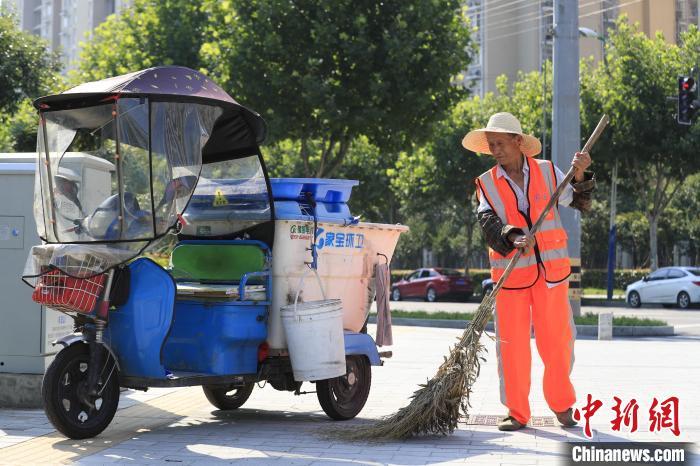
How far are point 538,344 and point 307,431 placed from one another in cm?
175

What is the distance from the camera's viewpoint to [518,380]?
7215 mm

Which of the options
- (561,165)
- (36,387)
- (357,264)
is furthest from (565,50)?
(36,387)

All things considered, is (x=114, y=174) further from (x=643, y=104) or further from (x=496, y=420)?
(x=643, y=104)

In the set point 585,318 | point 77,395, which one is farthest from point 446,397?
point 585,318

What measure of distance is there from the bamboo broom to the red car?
30.9m

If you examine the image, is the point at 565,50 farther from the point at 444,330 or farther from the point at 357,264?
the point at 357,264

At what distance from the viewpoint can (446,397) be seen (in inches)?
269

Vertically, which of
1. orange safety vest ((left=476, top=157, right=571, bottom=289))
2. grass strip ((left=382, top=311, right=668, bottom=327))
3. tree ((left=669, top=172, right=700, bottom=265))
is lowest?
grass strip ((left=382, top=311, right=668, bottom=327))

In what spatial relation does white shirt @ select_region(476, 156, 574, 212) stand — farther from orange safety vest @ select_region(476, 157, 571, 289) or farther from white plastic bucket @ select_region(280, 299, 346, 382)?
white plastic bucket @ select_region(280, 299, 346, 382)

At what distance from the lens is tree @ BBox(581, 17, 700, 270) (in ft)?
109

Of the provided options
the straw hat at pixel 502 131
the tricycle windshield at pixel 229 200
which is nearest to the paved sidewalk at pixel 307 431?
the tricycle windshield at pixel 229 200

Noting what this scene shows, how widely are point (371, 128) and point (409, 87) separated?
1386mm

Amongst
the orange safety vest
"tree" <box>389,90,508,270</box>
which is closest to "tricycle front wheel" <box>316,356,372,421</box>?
the orange safety vest

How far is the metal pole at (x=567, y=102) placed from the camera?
17.5 meters
